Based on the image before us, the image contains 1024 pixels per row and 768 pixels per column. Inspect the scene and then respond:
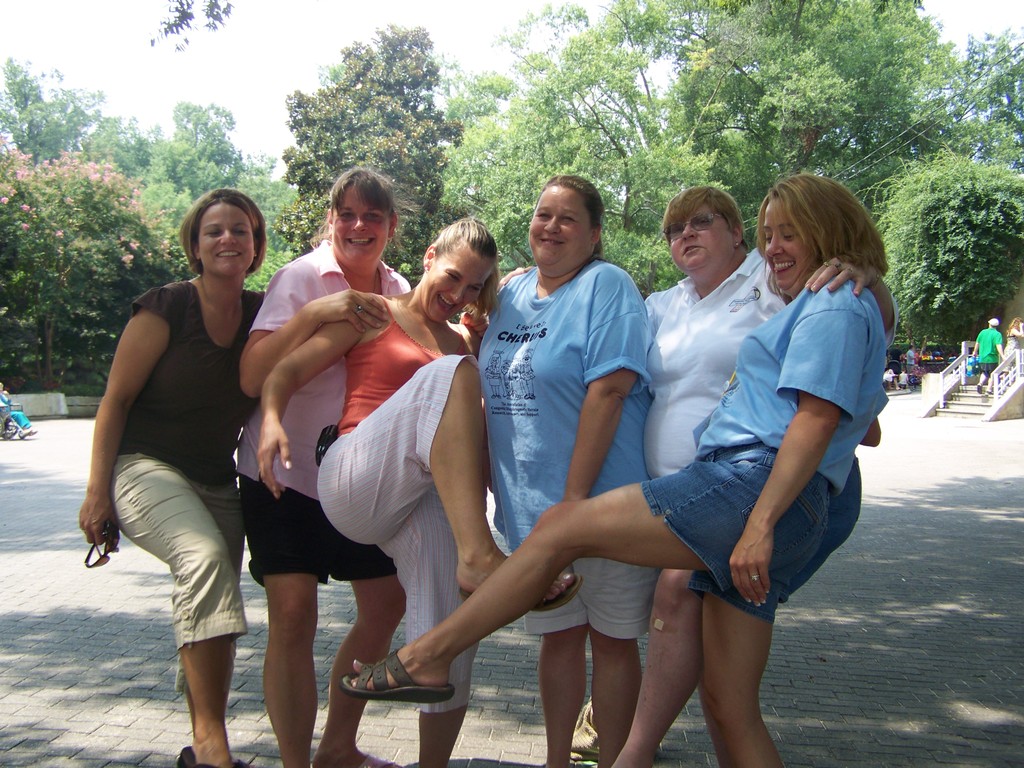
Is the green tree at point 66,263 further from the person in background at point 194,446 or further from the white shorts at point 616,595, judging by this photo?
the white shorts at point 616,595

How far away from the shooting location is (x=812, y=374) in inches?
108

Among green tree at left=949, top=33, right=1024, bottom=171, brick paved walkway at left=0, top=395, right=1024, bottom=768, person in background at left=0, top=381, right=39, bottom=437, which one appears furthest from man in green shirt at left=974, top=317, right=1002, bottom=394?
person in background at left=0, top=381, right=39, bottom=437

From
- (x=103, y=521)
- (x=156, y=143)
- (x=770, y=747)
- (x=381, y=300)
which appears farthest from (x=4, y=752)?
(x=156, y=143)

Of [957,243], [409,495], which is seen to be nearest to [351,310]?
[409,495]

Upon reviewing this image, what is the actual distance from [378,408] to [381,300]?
1.46 ft

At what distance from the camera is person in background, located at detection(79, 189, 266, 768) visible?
3.30 metres

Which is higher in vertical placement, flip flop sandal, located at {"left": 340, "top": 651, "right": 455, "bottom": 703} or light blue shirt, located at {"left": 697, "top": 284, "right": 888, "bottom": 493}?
light blue shirt, located at {"left": 697, "top": 284, "right": 888, "bottom": 493}

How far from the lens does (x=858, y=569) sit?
7.91 m

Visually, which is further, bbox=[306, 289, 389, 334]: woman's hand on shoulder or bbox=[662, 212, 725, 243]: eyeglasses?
bbox=[662, 212, 725, 243]: eyeglasses

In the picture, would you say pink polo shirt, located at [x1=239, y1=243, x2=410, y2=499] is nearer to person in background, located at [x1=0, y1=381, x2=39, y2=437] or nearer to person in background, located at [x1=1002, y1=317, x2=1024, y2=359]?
person in background, located at [x1=0, y1=381, x2=39, y2=437]

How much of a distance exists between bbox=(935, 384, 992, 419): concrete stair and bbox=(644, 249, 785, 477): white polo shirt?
2196 cm

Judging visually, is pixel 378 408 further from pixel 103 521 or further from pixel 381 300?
pixel 103 521

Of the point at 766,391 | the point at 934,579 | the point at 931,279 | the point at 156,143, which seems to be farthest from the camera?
the point at 156,143

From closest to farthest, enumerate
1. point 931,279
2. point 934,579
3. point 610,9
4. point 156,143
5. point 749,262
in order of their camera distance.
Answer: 1. point 749,262
2. point 934,579
3. point 931,279
4. point 610,9
5. point 156,143
